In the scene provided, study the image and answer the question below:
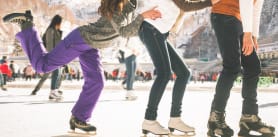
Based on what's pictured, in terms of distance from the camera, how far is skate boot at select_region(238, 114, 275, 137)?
10.9 ft

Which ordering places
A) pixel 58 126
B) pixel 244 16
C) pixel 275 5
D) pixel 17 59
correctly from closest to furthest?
1. pixel 244 16
2. pixel 58 126
3. pixel 17 59
4. pixel 275 5

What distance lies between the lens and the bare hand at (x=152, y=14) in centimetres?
335

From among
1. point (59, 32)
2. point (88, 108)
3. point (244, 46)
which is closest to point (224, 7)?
point (244, 46)

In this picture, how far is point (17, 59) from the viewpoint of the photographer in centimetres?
8244

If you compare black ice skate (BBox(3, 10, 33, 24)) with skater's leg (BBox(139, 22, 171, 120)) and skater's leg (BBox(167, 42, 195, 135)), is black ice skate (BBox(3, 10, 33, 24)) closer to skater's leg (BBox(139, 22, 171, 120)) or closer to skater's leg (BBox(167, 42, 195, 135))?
skater's leg (BBox(139, 22, 171, 120))

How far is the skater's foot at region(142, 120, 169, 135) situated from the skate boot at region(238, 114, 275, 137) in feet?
1.98

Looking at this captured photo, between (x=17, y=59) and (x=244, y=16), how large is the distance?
8298 centimetres

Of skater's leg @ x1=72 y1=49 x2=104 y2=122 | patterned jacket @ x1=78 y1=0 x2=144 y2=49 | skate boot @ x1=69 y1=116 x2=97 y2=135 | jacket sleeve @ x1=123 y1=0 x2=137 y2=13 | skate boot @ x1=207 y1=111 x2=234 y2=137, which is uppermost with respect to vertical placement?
jacket sleeve @ x1=123 y1=0 x2=137 y2=13

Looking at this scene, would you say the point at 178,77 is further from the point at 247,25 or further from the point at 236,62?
the point at 247,25

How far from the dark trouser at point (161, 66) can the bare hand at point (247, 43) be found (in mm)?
530

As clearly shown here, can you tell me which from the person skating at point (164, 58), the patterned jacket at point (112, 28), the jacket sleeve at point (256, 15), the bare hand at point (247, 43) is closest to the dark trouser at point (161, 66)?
the person skating at point (164, 58)

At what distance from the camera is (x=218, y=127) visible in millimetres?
3205

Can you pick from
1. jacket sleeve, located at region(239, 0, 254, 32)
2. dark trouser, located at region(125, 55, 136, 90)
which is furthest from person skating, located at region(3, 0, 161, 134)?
dark trouser, located at region(125, 55, 136, 90)

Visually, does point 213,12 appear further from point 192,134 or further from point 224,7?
point 192,134
